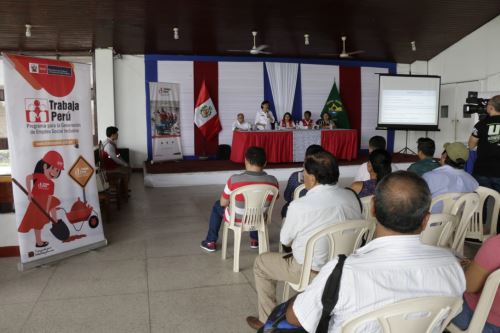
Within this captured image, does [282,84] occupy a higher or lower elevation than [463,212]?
higher

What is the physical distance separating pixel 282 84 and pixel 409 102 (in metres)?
2.94

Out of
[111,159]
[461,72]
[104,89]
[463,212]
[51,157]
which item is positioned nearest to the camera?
[463,212]

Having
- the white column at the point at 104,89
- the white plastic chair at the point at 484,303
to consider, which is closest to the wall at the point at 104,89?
the white column at the point at 104,89

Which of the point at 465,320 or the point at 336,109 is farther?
the point at 336,109

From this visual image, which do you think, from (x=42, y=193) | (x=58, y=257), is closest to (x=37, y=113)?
(x=42, y=193)

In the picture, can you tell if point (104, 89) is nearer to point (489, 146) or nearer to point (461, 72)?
point (489, 146)

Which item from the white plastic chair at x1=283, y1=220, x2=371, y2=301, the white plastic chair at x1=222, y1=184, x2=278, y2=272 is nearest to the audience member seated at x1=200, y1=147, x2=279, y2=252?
the white plastic chair at x1=222, y1=184, x2=278, y2=272

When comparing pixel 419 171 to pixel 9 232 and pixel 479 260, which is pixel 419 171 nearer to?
pixel 479 260

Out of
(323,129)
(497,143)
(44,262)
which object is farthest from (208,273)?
(323,129)

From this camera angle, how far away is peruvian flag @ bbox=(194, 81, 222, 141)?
9438 millimetres

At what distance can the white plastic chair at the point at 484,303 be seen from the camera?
1.47 m

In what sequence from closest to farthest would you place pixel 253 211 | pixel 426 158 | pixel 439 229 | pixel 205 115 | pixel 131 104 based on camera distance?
pixel 439 229 < pixel 253 211 < pixel 426 158 < pixel 131 104 < pixel 205 115

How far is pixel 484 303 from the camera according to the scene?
1.53 meters

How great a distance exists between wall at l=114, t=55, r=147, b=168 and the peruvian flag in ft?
3.84
